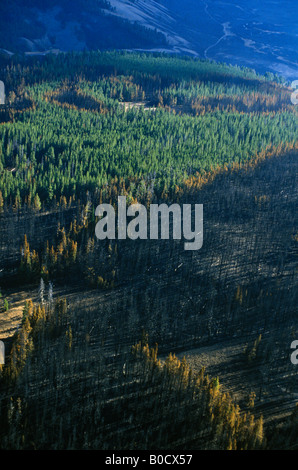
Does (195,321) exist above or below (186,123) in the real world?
below

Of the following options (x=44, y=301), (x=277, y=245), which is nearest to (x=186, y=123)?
(x=277, y=245)

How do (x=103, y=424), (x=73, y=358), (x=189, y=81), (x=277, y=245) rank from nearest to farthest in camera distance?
(x=103, y=424) → (x=73, y=358) → (x=277, y=245) → (x=189, y=81)

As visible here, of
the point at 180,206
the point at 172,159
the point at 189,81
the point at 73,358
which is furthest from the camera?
the point at 189,81

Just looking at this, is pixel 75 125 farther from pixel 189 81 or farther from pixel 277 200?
pixel 189 81

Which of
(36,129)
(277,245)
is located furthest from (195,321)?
(36,129)

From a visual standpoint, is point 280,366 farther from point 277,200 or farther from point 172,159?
point 172,159

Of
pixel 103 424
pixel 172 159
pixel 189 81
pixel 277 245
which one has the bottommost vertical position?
pixel 103 424

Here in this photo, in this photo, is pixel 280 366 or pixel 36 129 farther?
pixel 36 129
